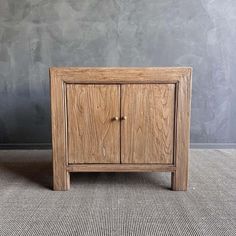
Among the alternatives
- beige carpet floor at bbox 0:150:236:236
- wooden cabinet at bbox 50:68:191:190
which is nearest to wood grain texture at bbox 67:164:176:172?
wooden cabinet at bbox 50:68:191:190

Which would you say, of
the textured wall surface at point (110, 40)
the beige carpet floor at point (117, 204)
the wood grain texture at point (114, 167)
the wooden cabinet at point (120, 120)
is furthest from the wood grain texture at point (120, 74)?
the textured wall surface at point (110, 40)

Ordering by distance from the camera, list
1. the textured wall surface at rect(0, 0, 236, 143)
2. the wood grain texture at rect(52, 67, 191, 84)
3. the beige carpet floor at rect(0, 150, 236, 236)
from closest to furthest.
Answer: the beige carpet floor at rect(0, 150, 236, 236)
the wood grain texture at rect(52, 67, 191, 84)
the textured wall surface at rect(0, 0, 236, 143)

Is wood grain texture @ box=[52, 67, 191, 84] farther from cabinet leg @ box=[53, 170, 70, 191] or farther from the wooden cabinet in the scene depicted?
cabinet leg @ box=[53, 170, 70, 191]

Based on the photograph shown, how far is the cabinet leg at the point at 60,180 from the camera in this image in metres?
1.28

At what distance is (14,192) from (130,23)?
1433 mm

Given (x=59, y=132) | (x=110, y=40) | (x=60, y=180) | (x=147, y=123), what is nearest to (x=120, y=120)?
(x=147, y=123)

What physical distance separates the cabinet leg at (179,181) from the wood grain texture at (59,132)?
52cm

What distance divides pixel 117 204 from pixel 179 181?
0.34 metres

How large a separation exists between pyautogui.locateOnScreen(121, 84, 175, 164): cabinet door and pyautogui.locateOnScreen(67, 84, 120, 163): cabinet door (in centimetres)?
4

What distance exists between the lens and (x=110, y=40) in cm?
204

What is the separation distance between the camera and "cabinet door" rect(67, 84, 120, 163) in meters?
1.26

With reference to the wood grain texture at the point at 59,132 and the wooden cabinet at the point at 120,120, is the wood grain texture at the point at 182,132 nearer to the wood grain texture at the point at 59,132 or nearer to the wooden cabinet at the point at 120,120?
the wooden cabinet at the point at 120,120

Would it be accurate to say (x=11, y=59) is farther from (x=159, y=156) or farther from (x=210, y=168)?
(x=210, y=168)

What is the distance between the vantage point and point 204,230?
94 centimetres
